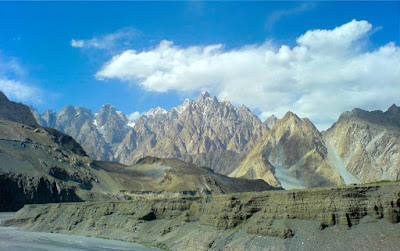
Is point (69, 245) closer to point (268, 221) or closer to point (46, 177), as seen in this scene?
point (268, 221)

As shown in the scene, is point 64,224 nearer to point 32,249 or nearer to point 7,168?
point 32,249

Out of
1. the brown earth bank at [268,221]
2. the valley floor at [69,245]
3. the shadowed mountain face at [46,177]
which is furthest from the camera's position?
the shadowed mountain face at [46,177]

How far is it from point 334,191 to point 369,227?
4.70 metres

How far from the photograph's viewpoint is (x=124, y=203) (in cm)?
7006

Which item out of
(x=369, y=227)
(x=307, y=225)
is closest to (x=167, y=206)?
(x=307, y=225)

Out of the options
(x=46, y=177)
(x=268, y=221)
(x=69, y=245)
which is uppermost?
(x=46, y=177)

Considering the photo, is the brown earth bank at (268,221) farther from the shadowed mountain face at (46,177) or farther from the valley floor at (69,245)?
the shadowed mountain face at (46,177)

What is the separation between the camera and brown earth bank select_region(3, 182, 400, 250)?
34031mm

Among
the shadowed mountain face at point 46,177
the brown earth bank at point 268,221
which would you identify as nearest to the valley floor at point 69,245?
the brown earth bank at point 268,221

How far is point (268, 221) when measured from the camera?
136 ft

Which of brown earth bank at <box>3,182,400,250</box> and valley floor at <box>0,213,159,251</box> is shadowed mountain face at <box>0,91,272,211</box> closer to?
brown earth bank at <box>3,182,400,250</box>

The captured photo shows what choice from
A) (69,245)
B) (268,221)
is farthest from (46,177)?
(268,221)

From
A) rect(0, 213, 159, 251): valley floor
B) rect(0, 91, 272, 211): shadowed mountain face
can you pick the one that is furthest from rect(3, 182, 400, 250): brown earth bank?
rect(0, 91, 272, 211): shadowed mountain face

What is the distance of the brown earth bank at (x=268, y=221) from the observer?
34.0 meters
